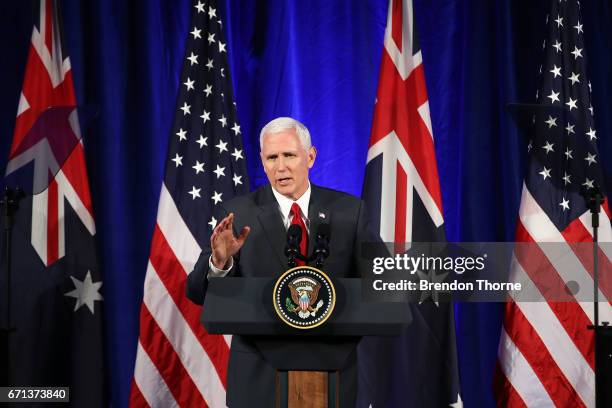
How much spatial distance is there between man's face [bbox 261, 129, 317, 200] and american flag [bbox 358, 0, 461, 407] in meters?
1.52

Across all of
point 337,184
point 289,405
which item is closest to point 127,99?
point 337,184

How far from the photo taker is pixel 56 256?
12.2 ft

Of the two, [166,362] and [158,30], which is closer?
[166,362]

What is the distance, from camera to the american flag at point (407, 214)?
3768 mm

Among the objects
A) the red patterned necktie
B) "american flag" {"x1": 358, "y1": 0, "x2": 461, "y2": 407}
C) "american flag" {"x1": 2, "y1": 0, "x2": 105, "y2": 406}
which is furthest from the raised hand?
"american flag" {"x1": 2, "y1": 0, "x2": 105, "y2": 406}

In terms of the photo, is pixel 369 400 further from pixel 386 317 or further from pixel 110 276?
pixel 386 317

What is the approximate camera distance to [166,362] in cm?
373

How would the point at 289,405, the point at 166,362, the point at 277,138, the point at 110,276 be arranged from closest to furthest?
the point at 289,405, the point at 277,138, the point at 166,362, the point at 110,276

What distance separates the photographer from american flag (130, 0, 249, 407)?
3711mm

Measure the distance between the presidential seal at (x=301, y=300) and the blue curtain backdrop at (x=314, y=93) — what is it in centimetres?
244

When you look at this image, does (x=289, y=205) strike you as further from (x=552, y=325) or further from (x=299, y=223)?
(x=552, y=325)

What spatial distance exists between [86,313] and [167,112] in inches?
50.2

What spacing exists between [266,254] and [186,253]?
1624mm

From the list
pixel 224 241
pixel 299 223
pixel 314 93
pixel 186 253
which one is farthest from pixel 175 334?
pixel 224 241
